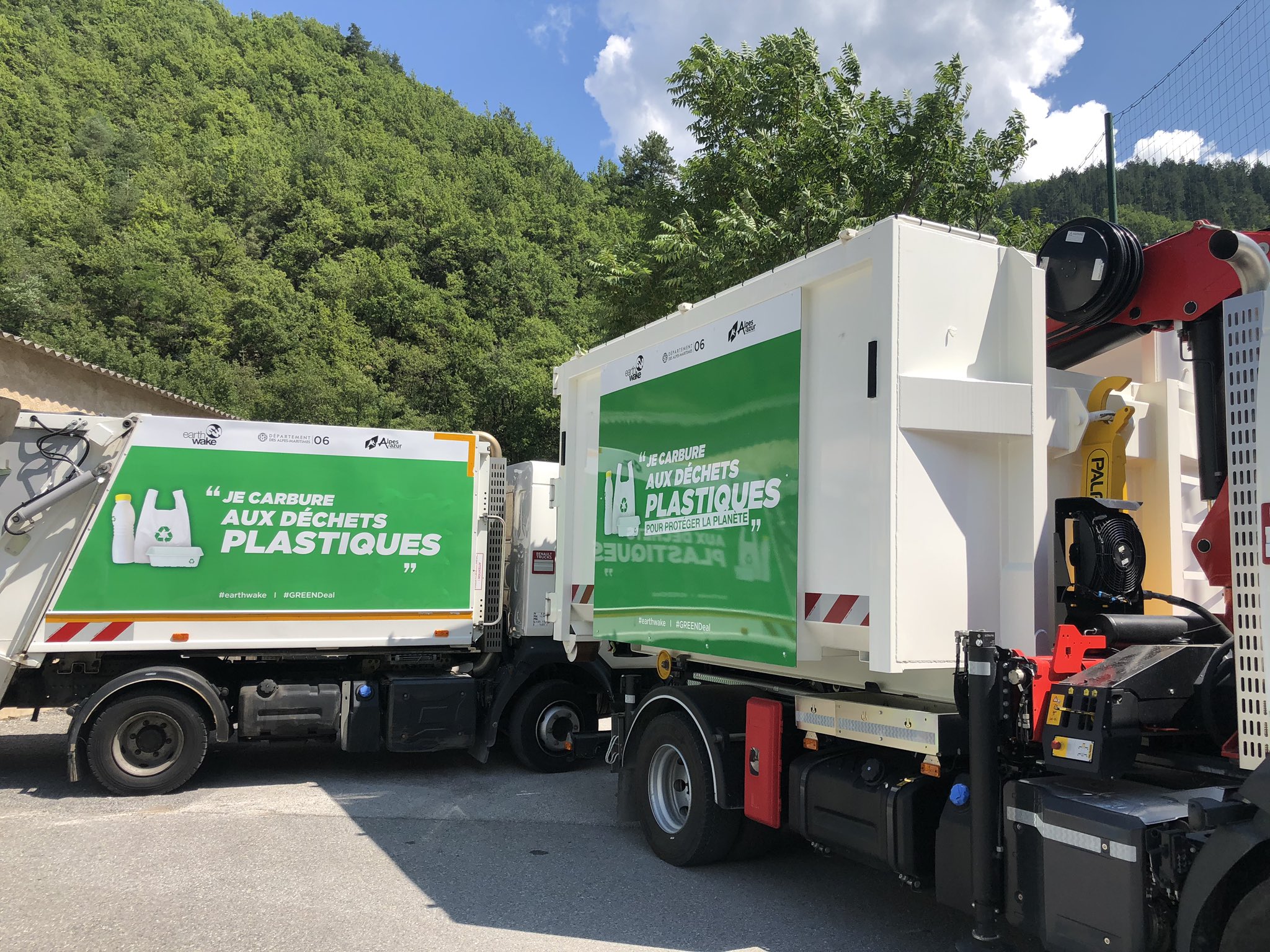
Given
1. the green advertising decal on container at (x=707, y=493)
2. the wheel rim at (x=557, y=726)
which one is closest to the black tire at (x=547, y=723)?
the wheel rim at (x=557, y=726)

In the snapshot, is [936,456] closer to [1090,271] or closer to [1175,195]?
[1090,271]

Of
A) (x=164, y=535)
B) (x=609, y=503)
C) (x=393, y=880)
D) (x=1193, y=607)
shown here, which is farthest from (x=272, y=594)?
(x=1193, y=607)

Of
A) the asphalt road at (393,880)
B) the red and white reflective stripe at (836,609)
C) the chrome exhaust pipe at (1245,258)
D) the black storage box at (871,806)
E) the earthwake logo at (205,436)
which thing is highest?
the chrome exhaust pipe at (1245,258)

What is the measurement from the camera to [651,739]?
228 inches

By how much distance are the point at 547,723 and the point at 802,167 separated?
25.2ft

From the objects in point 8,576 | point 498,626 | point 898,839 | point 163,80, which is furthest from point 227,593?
point 163,80

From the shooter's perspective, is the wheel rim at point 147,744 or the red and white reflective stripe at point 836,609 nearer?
the red and white reflective stripe at point 836,609

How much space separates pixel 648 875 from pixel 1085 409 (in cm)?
346

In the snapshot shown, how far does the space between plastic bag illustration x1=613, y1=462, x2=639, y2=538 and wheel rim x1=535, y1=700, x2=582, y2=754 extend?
9.27 ft

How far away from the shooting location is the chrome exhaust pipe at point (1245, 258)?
330 centimetres

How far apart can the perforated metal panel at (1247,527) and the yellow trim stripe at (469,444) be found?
6.21 m

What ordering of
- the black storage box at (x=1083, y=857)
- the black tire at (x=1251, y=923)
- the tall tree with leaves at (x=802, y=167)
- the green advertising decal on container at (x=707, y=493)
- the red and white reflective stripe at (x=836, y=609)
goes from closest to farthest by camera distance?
the black tire at (x=1251, y=923) < the black storage box at (x=1083, y=857) < the red and white reflective stripe at (x=836, y=609) < the green advertising decal on container at (x=707, y=493) < the tall tree with leaves at (x=802, y=167)

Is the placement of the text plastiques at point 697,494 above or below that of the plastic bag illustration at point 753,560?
above

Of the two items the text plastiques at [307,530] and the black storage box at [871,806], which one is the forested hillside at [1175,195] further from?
the text plastiques at [307,530]
